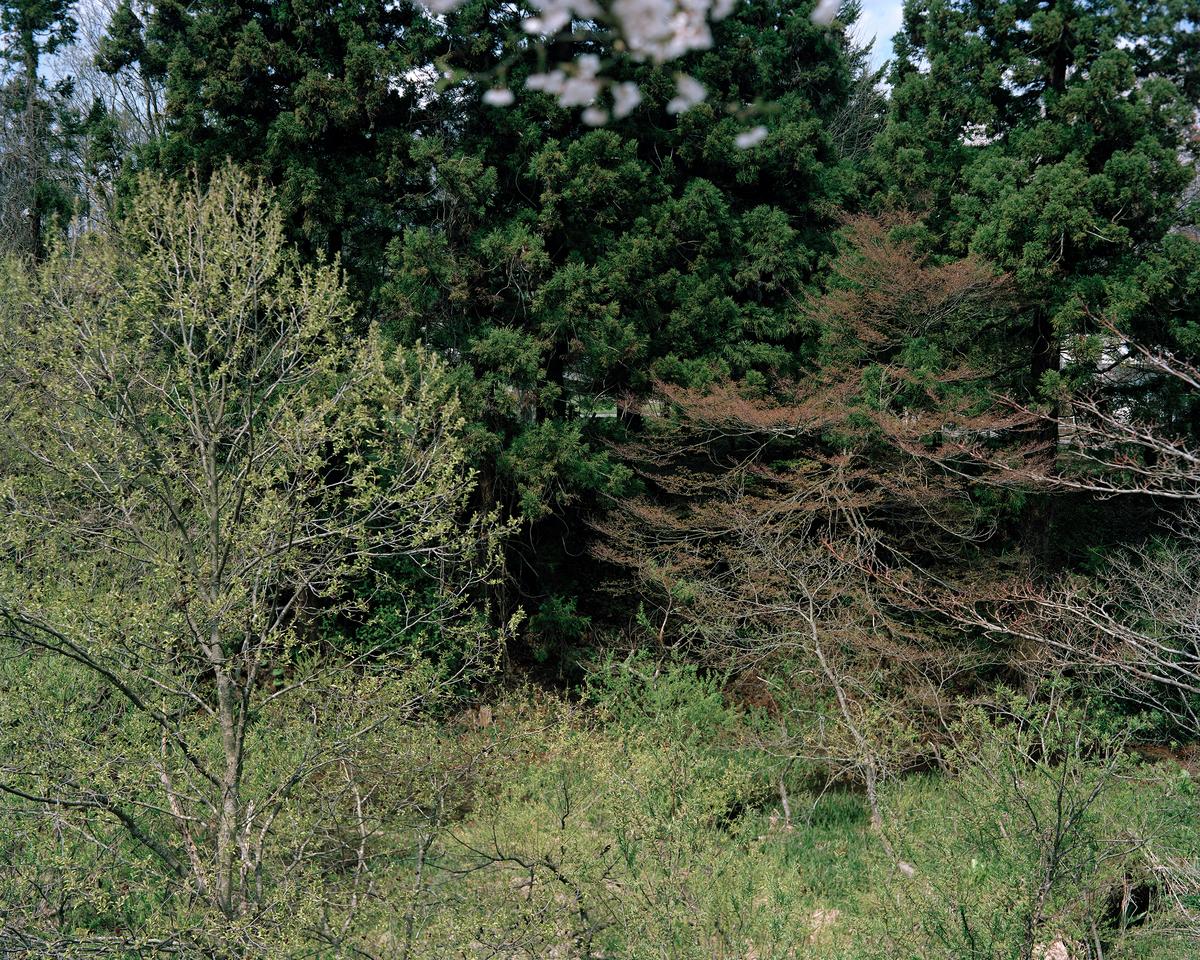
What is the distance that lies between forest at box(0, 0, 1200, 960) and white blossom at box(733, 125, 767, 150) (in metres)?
0.14

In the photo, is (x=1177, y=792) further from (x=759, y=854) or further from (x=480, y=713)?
(x=480, y=713)

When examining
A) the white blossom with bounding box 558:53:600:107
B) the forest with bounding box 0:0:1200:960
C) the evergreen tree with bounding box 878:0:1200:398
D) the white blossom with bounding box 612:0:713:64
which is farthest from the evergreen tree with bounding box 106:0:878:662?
the evergreen tree with bounding box 878:0:1200:398

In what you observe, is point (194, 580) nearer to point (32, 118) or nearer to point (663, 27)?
point (663, 27)

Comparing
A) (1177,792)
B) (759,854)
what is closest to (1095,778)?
(1177,792)

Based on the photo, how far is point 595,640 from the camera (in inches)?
451

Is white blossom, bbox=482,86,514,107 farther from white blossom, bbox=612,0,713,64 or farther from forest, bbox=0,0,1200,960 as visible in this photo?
white blossom, bbox=612,0,713,64

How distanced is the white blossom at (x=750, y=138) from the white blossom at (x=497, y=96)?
293cm

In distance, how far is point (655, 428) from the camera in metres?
10.9

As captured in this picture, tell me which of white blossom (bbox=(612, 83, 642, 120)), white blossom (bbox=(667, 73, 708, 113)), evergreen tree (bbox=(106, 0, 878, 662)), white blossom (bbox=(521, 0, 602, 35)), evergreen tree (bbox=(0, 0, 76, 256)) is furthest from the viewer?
evergreen tree (bbox=(0, 0, 76, 256))

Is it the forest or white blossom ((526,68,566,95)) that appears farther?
white blossom ((526,68,566,95))

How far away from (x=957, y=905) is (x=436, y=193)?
8875mm

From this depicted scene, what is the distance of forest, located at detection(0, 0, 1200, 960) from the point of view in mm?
5695

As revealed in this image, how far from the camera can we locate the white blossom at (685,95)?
1191cm

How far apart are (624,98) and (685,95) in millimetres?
903
